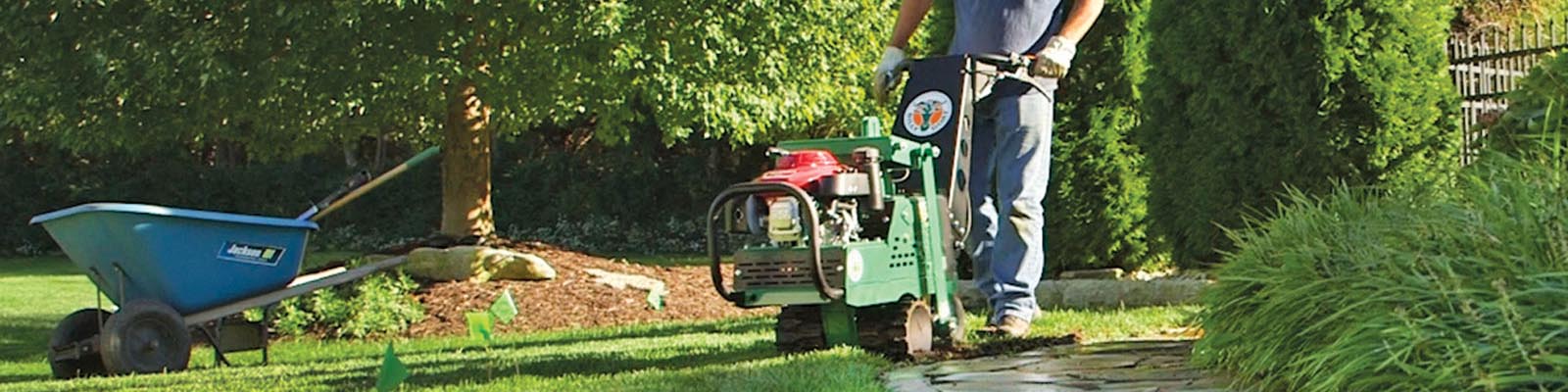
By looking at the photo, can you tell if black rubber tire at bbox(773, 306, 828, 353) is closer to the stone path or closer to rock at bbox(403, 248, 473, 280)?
the stone path

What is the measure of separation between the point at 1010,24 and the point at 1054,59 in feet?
1.16

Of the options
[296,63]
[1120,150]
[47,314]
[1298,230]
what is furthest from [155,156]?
[1298,230]

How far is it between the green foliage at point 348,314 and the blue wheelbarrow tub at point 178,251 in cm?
164

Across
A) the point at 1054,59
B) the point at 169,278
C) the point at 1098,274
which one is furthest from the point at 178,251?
the point at 1098,274

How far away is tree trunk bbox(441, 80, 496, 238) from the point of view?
438 inches

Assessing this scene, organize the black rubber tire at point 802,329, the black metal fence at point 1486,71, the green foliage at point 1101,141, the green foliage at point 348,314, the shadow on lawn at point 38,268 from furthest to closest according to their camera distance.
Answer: the shadow on lawn at point 38,268 < the black metal fence at point 1486,71 < the green foliage at point 348,314 < the green foliage at point 1101,141 < the black rubber tire at point 802,329

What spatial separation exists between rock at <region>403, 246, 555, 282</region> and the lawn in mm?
1308

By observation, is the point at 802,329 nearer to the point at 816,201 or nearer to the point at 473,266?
the point at 816,201

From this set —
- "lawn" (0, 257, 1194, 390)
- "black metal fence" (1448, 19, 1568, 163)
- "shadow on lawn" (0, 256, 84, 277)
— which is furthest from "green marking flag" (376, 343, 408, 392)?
"shadow on lawn" (0, 256, 84, 277)

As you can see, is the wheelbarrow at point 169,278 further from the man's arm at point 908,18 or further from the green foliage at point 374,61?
the man's arm at point 908,18

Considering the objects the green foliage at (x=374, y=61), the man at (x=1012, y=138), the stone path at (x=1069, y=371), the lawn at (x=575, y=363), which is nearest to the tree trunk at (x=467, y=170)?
the green foliage at (x=374, y=61)

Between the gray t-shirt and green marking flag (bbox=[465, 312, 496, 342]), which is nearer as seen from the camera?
green marking flag (bbox=[465, 312, 496, 342])

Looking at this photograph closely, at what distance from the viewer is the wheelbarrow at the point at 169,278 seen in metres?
6.45

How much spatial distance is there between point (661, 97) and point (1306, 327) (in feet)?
21.3
